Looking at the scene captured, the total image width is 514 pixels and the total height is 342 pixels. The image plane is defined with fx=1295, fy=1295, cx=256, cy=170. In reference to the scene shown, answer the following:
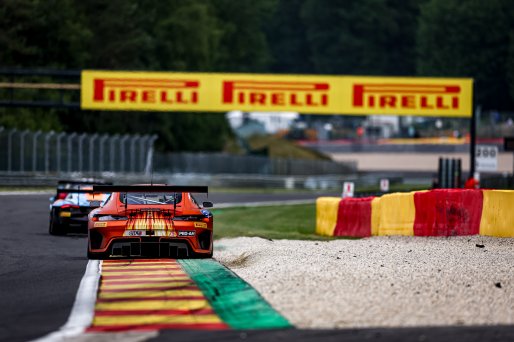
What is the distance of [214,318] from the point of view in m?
10.7

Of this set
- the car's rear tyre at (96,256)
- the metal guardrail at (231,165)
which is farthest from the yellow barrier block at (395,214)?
the metal guardrail at (231,165)

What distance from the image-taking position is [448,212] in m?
20.7

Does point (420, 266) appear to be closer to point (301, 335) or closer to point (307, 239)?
point (301, 335)

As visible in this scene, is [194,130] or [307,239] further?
[194,130]

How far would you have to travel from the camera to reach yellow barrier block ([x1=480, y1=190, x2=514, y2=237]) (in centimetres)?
1945

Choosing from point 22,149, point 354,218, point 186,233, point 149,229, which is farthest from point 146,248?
point 22,149

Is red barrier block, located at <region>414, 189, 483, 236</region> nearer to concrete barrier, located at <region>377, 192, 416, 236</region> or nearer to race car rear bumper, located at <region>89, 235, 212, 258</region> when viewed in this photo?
concrete barrier, located at <region>377, 192, 416, 236</region>

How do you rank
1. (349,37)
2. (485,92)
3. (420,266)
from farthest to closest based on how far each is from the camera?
(349,37) < (485,92) < (420,266)

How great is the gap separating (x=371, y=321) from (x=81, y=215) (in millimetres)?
15501

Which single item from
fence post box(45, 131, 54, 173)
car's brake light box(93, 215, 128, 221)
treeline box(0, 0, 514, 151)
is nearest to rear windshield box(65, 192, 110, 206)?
car's brake light box(93, 215, 128, 221)

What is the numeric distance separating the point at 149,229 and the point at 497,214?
5.99 metres

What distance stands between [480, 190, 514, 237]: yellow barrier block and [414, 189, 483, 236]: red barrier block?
14cm

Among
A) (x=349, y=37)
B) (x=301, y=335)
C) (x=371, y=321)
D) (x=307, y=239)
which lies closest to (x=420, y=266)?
(x=371, y=321)

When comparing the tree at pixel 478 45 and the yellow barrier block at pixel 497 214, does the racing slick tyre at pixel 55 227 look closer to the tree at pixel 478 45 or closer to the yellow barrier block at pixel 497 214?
the yellow barrier block at pixel 497 214
